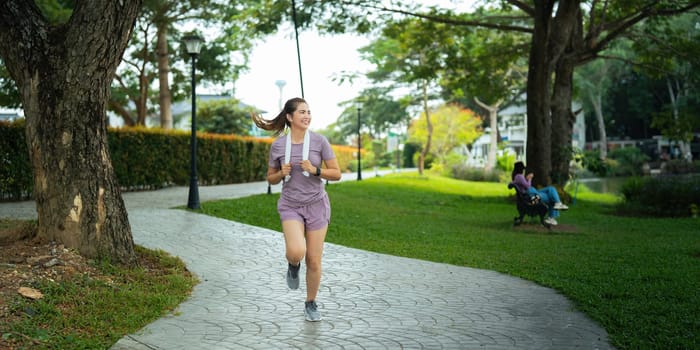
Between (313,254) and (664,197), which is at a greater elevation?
(313,254)

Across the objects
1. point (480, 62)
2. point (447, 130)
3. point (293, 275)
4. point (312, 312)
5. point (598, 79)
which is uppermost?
point (598, 79)

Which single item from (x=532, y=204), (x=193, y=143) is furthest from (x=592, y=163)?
(x=193, y=143)

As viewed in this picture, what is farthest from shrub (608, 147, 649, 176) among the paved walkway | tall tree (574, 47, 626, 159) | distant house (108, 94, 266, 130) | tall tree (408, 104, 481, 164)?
the paved walkway

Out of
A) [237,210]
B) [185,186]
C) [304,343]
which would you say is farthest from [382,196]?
[304,343]

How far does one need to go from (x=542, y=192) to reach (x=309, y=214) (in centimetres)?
993

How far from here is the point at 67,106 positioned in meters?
7.50

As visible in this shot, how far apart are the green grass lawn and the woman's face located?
298 centimetres

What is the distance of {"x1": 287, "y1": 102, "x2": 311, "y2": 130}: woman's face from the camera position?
5.90m

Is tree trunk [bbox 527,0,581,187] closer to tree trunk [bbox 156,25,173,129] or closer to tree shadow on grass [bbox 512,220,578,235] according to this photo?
tree shadow on grass [bbox 512,220,578,235]

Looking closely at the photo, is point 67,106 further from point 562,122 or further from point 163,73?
point 163,73

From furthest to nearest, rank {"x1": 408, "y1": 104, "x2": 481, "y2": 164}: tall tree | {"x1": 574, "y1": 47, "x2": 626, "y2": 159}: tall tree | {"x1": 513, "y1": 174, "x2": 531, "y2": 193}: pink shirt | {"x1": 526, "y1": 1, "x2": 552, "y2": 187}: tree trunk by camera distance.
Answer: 1. {"x1": 574, "y1": 47, "x2": 626, "y2": 159}: tall tree
2. {"x1": 408, "y1": 104, "x2": 481, "y2": 164}: tall tree
3. {"x1": 526, "y1": 1, "x2": 552, "y2": 187}: tree trunk
4. {"x1": 513, "y1": 174, "x2": 531, "y2": 193}: pink shirt

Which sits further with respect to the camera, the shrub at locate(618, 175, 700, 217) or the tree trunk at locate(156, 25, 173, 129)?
the tree trunk at locate(156, 25, 173, 129)

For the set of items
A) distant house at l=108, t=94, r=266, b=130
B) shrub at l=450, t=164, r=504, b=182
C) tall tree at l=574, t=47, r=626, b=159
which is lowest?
shrub at l=450, t=164, r=504, b=182

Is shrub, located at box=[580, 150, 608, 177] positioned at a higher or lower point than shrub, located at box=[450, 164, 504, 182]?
higher
